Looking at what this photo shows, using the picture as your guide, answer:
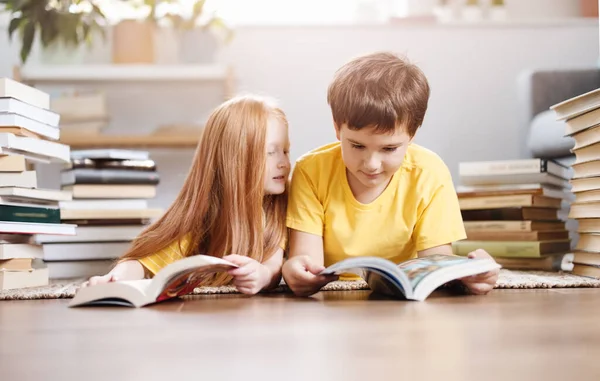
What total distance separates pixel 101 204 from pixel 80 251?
16cm

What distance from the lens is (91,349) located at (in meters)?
0.77

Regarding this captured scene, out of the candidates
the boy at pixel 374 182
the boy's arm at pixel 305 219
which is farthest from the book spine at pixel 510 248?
the boy's arm at pixel 305 219

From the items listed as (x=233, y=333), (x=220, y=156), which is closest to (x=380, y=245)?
(x=220, y=156)

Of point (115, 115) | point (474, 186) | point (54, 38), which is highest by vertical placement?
point (54, 38)

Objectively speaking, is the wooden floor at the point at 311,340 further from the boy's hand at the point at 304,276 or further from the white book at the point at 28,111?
the white book at the point at 28,111

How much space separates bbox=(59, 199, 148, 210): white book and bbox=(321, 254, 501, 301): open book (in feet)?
3.99

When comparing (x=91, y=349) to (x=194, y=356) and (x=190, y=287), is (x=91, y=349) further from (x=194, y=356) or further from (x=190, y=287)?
(x=190, y=287)

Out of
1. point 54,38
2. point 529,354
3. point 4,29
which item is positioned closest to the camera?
point 529,354

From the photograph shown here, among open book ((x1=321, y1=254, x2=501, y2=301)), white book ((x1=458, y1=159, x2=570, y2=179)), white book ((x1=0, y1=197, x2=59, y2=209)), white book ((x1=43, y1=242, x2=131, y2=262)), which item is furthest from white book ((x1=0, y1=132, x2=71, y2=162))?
white book ((x1=458, y1=159, x2=570, y2=179))

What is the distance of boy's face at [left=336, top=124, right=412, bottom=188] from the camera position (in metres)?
1.34

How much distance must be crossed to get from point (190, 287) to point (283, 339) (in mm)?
527

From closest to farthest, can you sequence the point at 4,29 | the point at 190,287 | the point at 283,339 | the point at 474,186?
the point at 283,339, the point at 190,287, the point at 474,186, the point at 4,29

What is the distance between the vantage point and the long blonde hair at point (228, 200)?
1538 millimetres

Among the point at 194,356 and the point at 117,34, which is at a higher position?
the point at 117,34
